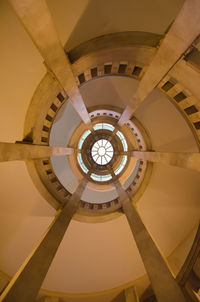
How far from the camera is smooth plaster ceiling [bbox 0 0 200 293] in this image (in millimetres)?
5841

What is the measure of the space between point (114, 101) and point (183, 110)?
5.62 meters

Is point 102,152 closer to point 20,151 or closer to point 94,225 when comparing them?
point 94,225

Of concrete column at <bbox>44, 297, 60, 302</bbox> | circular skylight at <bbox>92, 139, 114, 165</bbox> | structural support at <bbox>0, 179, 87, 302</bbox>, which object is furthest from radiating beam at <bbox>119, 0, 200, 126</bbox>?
circular skylight at <bbox>92, 139, 114, 165</bbox>

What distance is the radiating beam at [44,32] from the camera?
3.10 m

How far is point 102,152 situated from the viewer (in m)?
17.6

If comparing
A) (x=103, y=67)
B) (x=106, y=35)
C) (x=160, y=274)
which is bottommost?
(x=160, y=274)

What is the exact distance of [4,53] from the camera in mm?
4727

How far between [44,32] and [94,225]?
30.4 feet

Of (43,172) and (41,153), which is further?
(43,172)

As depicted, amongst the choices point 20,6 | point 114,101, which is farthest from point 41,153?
point 114,101

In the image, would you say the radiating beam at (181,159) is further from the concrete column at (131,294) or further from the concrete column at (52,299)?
the concrete column at (52,299)

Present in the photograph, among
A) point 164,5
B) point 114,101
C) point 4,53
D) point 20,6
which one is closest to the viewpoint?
point 20,6

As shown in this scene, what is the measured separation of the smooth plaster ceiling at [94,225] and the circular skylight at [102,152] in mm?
6630

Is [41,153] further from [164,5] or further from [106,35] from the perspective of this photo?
[164,5]
